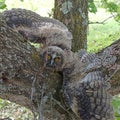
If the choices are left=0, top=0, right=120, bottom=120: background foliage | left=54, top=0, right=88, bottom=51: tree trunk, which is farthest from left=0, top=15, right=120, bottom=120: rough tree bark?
left=54, top=0, right=88, bottom=51: tree trunk

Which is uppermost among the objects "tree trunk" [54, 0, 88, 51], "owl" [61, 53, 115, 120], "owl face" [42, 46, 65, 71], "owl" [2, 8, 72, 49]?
"tree trunk" [54, 0, 88, 51]

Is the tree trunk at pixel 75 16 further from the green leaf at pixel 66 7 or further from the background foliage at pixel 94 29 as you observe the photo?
the background foliage at pixel 94 29

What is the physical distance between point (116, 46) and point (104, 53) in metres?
0.08

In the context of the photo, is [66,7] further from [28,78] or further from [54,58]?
[28,78]

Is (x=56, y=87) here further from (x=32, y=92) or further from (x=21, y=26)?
(x=21, y=26)

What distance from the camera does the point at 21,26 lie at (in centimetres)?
226

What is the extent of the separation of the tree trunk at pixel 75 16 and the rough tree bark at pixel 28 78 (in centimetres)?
99

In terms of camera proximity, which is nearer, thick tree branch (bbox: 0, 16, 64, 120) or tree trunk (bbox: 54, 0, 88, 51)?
thick tree branch (bbox: 0, 16, 64, 120)

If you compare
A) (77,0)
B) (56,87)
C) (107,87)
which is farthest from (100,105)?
(77,0)

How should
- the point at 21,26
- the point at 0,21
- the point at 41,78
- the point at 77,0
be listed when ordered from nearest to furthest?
the point at 0,21 → the point at 41,78 → the point at 21,26 → the point at 77,0

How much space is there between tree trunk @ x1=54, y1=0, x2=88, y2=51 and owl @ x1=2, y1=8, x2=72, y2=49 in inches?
33.6

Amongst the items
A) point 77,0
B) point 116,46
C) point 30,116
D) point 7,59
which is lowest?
point 30,116

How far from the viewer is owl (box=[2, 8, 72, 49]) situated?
225 cm

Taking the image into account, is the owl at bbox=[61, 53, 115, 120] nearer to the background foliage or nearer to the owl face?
the owl face
